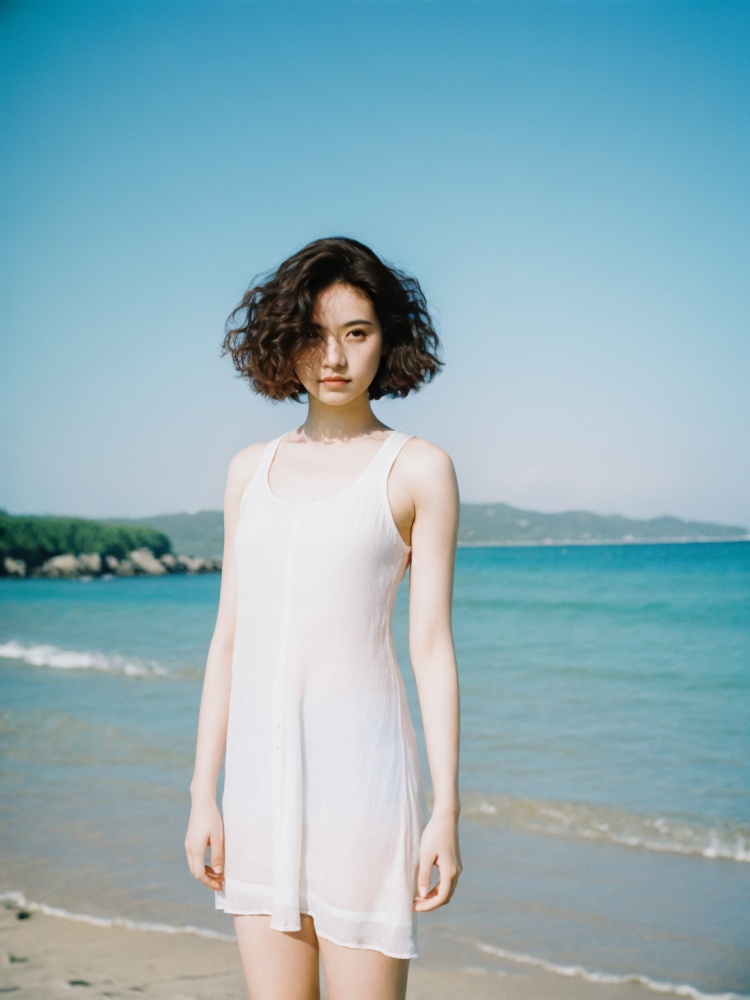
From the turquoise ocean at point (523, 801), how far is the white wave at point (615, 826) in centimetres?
2

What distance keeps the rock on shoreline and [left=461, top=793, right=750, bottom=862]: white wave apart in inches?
1428

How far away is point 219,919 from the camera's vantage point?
14.9 feet

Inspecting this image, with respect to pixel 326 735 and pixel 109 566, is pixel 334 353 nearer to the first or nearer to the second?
pixel 326 735

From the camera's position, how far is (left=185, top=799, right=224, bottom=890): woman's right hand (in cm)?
193

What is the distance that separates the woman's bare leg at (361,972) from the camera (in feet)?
5.81

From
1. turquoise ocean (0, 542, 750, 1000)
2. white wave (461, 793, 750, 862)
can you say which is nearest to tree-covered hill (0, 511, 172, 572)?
turquoise ocean (0, 542, 750, 1000)

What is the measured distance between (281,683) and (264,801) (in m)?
0.22

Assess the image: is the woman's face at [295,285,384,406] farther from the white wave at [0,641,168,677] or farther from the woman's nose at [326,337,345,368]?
the white wave at [0,641,168,677]

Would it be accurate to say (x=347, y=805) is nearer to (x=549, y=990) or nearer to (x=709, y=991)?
(x=549, y=990)

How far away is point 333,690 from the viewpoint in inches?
72.6

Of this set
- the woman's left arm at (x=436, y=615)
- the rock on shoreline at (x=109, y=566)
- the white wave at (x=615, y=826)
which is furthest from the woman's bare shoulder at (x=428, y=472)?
the rock on shoreline at (x=109, y=566)

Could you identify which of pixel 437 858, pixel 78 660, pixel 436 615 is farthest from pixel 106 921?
pixel 78 660

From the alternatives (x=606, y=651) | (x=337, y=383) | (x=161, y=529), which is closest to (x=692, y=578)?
(x=606, y=651)

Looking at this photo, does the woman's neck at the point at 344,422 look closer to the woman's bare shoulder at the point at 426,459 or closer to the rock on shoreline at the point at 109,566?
the woman's bare shoulder at the point at 426,459
